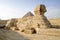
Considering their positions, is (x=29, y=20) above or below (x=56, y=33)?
above

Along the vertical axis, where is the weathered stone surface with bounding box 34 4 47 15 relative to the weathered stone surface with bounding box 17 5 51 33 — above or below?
above

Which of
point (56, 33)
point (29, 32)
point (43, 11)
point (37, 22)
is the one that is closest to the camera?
point (56, 33)

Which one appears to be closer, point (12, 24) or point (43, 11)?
point (43, 11)

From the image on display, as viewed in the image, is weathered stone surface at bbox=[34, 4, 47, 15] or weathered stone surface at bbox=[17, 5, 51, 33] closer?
weathered stone surface at bbox=[17, 5, 51, 33]

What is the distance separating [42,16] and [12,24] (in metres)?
7.10

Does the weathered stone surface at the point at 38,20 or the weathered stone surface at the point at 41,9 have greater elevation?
the weathered stone surface at the point at 41,9

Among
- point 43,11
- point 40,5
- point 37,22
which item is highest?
point 40,5

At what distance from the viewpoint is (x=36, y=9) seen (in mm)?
13266

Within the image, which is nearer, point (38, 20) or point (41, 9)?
point (38, 20)

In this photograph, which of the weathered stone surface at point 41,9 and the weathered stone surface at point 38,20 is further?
the weathered stone surface at point 41,9

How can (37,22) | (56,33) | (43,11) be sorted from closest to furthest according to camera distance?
(56,33)
(37,22)
(43,11)

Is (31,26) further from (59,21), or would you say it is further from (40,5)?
(59,21)

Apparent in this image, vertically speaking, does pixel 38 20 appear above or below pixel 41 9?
below

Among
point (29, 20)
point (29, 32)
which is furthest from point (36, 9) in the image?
point (29, 32)
